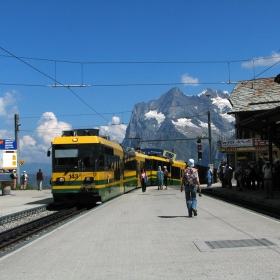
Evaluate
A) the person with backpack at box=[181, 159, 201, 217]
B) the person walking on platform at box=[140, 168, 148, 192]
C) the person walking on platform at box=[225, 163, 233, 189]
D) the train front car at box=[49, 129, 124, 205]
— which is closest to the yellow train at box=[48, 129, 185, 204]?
the train front car at box=[49, 129, 124, 205]

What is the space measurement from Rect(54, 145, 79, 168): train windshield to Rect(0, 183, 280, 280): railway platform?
22.1 feet

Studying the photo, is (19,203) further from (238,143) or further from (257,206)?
(238,143)

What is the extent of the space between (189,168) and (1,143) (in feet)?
67.8

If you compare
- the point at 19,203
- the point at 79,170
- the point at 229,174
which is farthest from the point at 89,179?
the point at 229,174

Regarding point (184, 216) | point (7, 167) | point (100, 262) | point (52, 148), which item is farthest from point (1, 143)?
point (100, 262)

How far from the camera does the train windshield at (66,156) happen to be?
63.5ft

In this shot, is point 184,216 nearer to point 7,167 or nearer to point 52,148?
point 52,148

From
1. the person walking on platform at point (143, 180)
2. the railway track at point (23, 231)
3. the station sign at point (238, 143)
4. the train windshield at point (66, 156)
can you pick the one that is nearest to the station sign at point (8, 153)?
the person walking on platform at point (143, 180)

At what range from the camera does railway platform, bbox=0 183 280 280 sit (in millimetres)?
6570

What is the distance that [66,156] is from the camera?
19453mm

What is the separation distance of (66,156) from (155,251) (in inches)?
468

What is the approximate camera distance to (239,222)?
1161cm

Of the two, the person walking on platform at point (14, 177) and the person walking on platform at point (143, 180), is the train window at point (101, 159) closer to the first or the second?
the person walking on platform at point (143, 180)

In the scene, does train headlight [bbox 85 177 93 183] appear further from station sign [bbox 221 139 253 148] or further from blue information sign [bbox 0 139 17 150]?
station sign [bbox 221 139 253 148]
